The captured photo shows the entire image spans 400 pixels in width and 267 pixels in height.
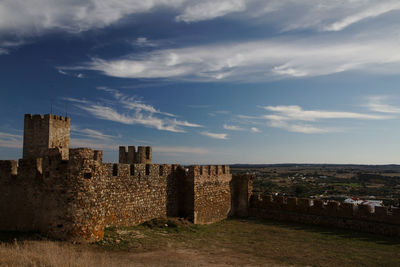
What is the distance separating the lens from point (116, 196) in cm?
1309

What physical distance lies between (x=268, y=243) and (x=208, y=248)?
297 centimetres

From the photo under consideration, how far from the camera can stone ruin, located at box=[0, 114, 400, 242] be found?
34.7 ft

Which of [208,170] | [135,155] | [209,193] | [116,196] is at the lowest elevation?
[209,193]

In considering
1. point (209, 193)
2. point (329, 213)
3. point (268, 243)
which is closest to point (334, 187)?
point (329, 213)

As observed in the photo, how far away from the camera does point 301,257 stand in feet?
37.6

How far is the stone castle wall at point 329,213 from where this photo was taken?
609 inches

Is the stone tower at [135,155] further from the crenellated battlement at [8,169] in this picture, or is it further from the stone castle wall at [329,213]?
the stone castle wall at [329,213]

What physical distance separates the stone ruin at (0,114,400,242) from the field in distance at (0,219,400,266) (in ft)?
2.39

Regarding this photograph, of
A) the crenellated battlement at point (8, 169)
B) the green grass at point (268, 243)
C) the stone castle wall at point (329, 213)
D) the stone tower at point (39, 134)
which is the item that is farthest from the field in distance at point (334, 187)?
the crenellated battlement at point (8, 169)

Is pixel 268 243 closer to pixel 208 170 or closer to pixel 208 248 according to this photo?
pixel 208 248

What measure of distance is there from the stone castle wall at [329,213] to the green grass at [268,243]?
74 centimetres

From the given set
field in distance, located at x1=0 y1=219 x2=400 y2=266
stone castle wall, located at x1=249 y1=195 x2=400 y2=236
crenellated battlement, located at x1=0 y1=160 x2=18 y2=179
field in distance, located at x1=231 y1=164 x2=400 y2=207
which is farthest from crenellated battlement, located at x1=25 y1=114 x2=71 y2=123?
field in distance, located at x1=231 y1=164 x2=400 y2=207

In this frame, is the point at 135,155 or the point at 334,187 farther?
the point at 334,187

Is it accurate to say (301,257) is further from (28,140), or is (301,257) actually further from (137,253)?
(28,140)
